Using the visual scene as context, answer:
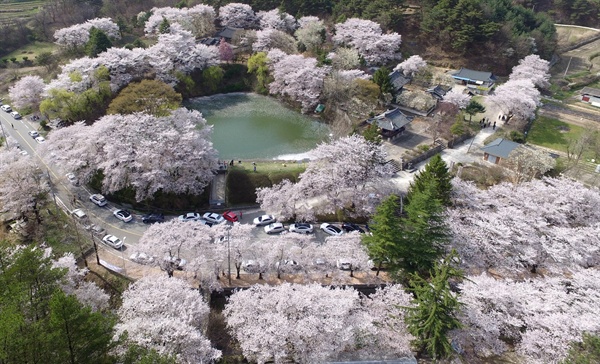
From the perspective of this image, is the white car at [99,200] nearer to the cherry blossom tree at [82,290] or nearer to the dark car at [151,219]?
the dark car at [151,219]

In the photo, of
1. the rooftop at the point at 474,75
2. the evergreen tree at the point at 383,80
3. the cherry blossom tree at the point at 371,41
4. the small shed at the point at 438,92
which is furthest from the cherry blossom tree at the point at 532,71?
the evergreen tree at the point at 383,80

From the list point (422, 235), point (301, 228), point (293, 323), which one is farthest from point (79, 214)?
point (422, 235)

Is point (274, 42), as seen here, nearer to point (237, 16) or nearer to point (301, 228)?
point (237, 16)

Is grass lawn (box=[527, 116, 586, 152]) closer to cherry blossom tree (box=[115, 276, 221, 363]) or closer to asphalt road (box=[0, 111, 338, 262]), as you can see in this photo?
asphalt road (box=[0, 111, 338, 262])

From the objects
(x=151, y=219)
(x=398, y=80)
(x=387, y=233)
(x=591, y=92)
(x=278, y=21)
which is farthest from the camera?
(x=278, y=21)

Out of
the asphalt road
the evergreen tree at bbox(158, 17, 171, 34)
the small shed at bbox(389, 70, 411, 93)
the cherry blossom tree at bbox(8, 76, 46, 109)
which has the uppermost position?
the evergreen tree at bbox(158, 17, 171, 34)

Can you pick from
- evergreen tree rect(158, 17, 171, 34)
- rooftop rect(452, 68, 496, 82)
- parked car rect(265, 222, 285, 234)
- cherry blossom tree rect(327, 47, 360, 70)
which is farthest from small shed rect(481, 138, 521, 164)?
evergreen tree rect(158, 17, 171, 34)
